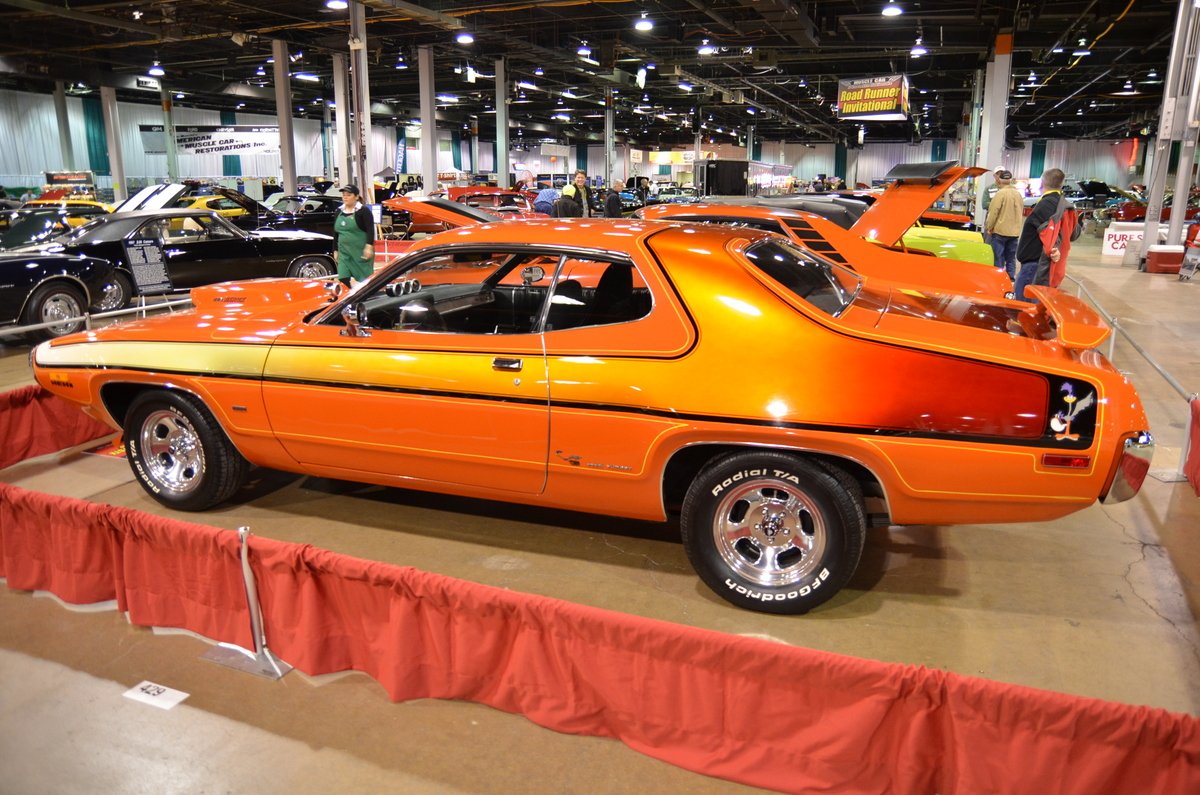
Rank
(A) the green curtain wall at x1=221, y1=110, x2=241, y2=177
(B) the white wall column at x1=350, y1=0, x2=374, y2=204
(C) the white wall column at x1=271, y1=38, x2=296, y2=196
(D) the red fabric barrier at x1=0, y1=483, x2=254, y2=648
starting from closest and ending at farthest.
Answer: (D) the red fabric barrier at x1=0, y1=483, x2=254, y2=648 < (B) the white wall column at x1=350, y1=0, x2=374, y2=204 < (C) the white wall column at x1=271, y1=38, x2=296, y2=196 < (A) the green curtain wall at x1=221, y1=110, x2=241, y2=177

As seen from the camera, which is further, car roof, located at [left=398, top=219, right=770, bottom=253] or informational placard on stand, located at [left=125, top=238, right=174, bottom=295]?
informational placard on stand, located at [left=125, top=238, right=174, bottom=295]

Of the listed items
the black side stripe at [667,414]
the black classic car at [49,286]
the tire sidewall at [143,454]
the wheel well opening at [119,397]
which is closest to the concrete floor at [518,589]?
the tire sidewall at [143,454]

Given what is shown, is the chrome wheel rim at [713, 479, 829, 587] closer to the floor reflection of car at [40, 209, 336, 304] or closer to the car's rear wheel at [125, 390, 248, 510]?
the car's rear wheel at [125, 390, 248, 510]

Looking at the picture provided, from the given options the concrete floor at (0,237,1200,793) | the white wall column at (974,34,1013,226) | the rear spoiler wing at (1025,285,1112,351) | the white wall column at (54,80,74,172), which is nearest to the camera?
the concrete floor at (0,237,1200,793)

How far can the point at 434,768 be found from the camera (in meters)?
2.74

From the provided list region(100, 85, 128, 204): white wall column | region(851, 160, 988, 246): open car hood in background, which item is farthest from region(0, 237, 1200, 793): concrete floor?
region(100, 85, 128, 204): white wall column

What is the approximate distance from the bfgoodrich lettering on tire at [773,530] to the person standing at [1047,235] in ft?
22.8

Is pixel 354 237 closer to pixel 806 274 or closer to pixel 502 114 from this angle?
pixel 806 274

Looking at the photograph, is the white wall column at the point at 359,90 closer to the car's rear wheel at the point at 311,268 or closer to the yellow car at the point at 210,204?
the car's rear wheel at the point at 311,268

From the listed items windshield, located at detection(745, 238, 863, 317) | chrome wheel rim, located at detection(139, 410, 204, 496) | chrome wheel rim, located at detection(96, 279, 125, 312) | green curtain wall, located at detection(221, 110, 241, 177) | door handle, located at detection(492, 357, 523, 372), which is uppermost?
green curtain wall, located at detection(221, 110, 241, 177)

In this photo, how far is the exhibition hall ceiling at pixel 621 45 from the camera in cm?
1864

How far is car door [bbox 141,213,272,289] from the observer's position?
35.0ft

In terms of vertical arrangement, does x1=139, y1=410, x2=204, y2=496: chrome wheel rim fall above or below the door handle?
below

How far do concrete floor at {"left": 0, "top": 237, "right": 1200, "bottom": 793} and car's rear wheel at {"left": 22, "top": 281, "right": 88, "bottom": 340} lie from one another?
4.33m
